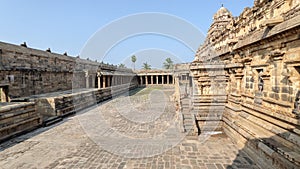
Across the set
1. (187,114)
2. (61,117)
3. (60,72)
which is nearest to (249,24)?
(187,114)

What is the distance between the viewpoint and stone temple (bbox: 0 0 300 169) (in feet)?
13.3

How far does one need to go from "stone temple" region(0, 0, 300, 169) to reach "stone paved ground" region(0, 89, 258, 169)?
0.11 feet

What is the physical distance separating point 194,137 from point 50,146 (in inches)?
225

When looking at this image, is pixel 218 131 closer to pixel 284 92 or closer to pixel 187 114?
pixel 187 114

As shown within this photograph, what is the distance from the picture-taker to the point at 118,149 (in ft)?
18.6

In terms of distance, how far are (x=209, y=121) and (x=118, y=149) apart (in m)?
4.62

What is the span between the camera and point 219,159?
484 centimetres

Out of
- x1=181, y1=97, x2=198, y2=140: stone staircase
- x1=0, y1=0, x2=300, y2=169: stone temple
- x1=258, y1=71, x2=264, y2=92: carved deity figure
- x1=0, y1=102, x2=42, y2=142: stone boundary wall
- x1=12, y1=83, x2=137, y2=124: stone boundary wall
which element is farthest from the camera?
x1=12, y1=83, x2=137, y2=124: stone boundary wall

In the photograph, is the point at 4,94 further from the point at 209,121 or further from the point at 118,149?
the point at 209,121

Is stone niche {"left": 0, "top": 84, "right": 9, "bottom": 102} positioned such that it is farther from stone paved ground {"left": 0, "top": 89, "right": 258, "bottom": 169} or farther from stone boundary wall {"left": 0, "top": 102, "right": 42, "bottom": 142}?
stone paved ground {"left": 0, "top": 89, "right": 258, "bottom": 169}

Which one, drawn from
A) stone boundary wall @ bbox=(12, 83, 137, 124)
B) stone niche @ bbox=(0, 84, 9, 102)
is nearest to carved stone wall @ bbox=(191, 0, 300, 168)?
stone boundary wall @ bbox=(12, 83, 137, 124)

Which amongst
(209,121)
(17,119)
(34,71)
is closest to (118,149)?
(209,121)

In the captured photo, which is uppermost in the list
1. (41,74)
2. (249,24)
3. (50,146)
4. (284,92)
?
(249,24)

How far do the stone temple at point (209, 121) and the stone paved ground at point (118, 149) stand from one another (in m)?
0.03
